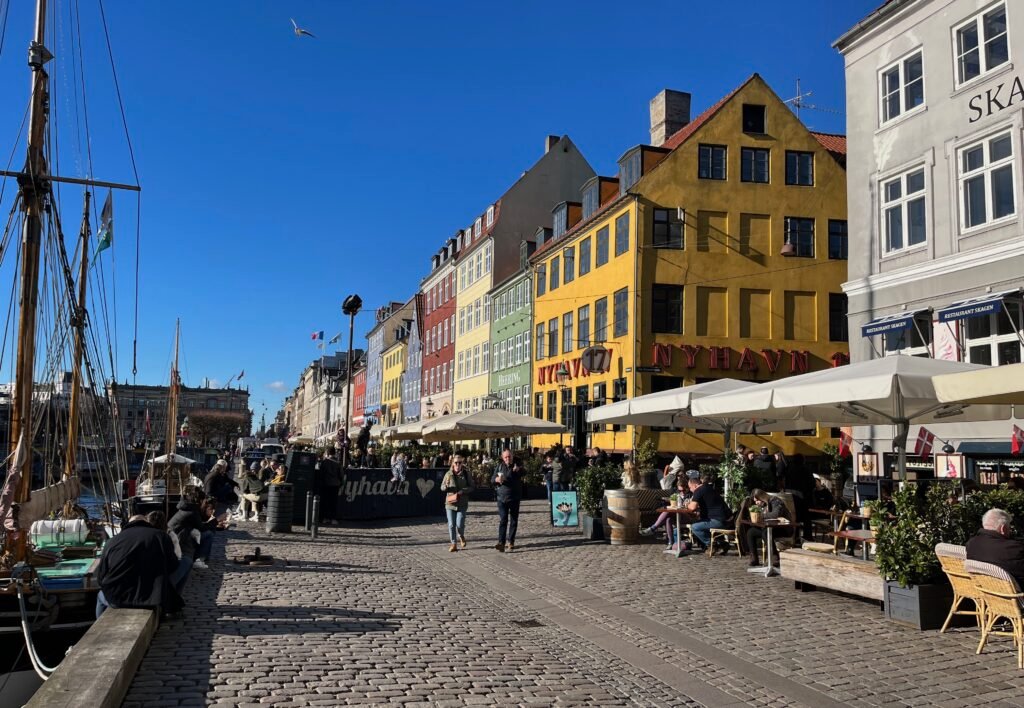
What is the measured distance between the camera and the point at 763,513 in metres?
12.0

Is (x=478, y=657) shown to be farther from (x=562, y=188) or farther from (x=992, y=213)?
(x=562, y=188)

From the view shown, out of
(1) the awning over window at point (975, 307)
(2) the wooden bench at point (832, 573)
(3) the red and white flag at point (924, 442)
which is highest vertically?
(1) the awning over window at point (975, 307)

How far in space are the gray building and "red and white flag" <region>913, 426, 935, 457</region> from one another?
0.62 feet

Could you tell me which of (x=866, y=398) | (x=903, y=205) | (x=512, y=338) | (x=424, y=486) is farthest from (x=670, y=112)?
(x=866, y=398)

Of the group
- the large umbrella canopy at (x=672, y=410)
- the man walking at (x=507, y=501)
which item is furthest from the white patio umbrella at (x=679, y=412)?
the man walking at (x=507, y=501)

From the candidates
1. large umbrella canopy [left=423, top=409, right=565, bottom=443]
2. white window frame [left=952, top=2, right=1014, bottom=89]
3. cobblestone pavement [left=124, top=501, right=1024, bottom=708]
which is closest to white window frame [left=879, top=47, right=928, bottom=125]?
white window frame [left=952, top=2, right=1014, bottom=89]

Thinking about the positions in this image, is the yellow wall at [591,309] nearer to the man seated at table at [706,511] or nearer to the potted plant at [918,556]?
the man seated at table at [706,511]

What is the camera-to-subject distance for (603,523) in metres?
15.6

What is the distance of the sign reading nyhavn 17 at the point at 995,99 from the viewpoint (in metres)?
16.6

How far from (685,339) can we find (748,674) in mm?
25648

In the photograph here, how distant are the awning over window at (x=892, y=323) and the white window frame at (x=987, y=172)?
6.67 ft

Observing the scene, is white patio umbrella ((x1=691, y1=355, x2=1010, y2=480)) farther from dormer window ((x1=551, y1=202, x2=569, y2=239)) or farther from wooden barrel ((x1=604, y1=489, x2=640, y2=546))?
dormer window ((x1=551, y1=202, x2=569, y2=239))

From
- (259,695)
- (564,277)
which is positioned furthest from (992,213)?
(564,277)

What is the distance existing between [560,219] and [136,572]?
3561 centimetres
